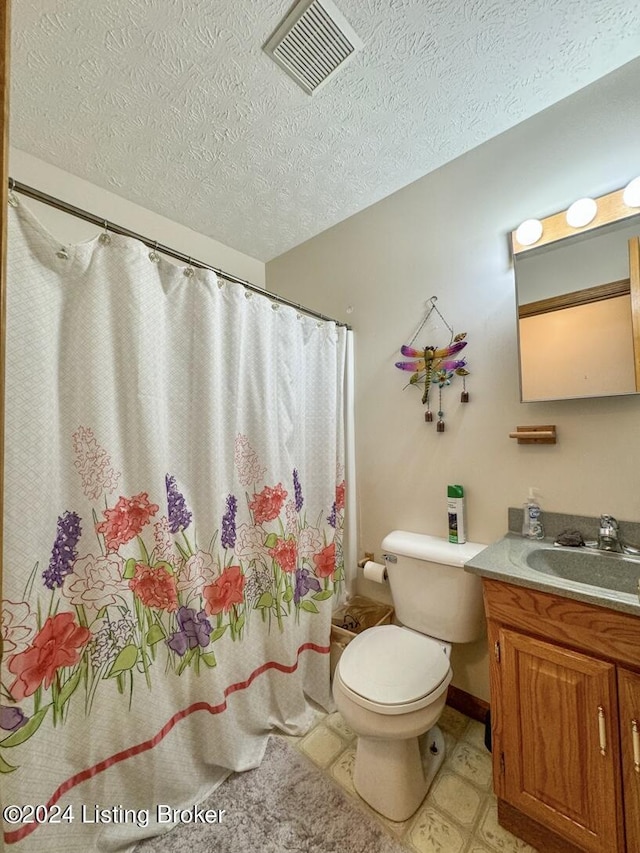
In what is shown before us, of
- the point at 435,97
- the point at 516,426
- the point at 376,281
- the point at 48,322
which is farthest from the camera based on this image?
the point at 376,281

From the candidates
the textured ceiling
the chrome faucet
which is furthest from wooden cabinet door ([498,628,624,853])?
Answer: the textured ceiling

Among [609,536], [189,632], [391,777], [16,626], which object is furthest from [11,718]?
[609,536]

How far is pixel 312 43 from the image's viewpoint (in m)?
1.06

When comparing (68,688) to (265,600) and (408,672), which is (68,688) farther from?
(408,672)

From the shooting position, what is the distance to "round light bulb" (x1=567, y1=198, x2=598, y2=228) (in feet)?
3.94

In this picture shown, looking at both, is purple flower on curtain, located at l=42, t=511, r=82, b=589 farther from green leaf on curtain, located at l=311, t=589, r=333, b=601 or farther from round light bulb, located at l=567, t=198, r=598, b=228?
round light bulb, located at l=567, t=198, r=598, b=228

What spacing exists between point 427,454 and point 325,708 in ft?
4.13

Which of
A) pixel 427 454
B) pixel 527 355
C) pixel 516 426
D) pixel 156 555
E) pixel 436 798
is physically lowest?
pixel 436 798

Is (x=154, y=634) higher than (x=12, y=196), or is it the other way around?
(x=12, y=196)

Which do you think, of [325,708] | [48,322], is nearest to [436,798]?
[325,708]

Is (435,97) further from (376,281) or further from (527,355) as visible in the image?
(527,355)

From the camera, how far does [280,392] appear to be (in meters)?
1.54

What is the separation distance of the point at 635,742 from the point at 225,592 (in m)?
1.22

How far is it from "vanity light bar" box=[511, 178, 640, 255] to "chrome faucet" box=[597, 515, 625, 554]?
1023mm
